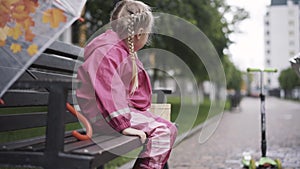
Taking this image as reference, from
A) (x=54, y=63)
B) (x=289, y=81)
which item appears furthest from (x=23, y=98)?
(x=289, y=81)

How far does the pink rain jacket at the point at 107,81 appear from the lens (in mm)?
2408

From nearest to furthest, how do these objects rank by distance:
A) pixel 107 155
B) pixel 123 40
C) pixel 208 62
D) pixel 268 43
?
pixel 107 155 < pixel 123 40 < pixel 208 62 < pixel 268 43

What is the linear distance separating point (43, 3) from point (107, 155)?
0.88 metres

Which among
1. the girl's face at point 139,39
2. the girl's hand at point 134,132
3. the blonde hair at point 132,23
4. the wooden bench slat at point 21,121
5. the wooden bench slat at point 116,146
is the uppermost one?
the blonde hair at point 132,23

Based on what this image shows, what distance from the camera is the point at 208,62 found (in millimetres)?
3945

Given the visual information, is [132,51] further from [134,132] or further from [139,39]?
[134,132]

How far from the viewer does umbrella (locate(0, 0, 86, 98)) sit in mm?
2234

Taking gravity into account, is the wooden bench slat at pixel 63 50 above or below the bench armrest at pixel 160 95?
above

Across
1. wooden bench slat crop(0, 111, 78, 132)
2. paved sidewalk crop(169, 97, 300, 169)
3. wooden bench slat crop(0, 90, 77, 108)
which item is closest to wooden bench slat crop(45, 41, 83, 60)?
wooden bench slat crop(0, 90, 77, 108)

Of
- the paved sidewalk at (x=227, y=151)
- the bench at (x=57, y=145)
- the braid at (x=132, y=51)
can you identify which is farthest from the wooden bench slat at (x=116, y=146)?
the paved sidewalk at (x=227, y=151)

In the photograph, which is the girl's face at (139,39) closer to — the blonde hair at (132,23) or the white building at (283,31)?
the blonde hair at (132,23)

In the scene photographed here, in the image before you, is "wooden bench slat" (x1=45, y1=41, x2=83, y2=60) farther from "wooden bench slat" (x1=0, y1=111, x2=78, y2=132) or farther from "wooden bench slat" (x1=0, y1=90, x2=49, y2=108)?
"wooden bench slat" (x1=0, y1=111, x2=78, y2=132)

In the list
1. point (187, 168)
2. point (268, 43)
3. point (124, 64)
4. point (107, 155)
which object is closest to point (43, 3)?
point (124, 64)

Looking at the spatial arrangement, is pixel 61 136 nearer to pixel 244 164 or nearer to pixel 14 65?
pixel 14 65
